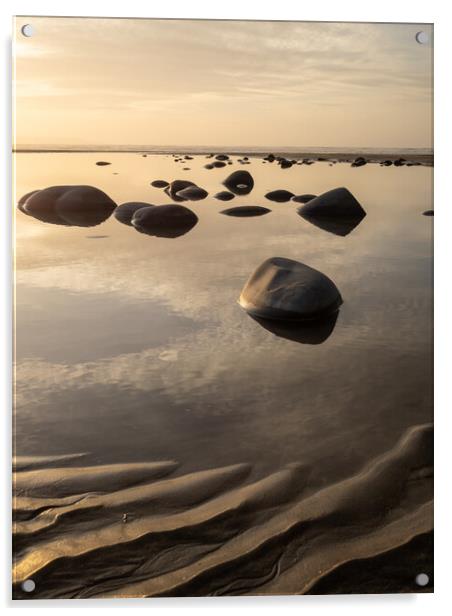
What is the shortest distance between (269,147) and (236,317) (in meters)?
0.32

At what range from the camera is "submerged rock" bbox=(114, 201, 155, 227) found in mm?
1299

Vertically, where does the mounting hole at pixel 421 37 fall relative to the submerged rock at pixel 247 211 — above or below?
above

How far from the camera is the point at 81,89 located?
130 centimetres

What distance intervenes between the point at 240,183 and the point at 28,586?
2.65 ft

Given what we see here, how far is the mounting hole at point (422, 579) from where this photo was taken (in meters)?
1.28

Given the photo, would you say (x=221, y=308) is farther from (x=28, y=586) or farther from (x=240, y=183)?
(x=28, y=586)

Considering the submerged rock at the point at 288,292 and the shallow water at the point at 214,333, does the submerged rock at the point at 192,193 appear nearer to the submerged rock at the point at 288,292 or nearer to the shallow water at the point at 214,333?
the shallow water at the point at 214,333

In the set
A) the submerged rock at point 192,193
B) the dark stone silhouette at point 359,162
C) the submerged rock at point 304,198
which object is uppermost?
the dark stone silhouette at point 359,162

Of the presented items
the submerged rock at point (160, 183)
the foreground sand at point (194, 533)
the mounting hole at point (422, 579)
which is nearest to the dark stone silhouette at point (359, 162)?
the submerged rock at point (160, 183)

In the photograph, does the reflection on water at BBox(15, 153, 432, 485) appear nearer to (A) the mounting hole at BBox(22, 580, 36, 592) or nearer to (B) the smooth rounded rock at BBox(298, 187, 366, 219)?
(B) the smooth rounded rock at BBox(298, 187, 366, 219)

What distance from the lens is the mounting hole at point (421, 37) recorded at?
1329 mm

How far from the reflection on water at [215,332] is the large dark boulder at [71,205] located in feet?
0.05

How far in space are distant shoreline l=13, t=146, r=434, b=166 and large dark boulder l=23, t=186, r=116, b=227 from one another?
0.07 metres
